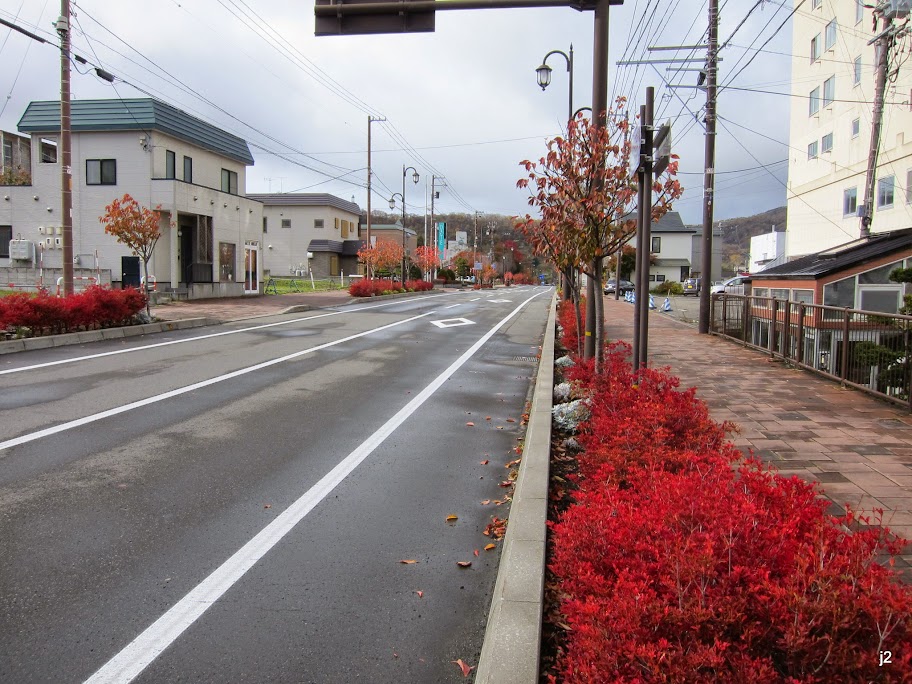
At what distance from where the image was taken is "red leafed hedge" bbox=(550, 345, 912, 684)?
6.94ft

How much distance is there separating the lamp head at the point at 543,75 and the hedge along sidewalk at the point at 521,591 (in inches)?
599

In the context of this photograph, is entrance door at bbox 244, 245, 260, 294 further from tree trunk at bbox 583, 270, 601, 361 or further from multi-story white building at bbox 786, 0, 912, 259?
tree trunk at bbox 583, 270, 601, 361

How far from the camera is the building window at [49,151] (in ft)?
104

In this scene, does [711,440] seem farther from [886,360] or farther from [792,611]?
[886,360]

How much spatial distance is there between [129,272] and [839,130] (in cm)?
3223

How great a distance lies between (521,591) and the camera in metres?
3.33

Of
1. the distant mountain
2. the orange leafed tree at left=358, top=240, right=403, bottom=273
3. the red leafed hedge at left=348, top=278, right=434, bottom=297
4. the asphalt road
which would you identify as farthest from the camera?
the distant mountain

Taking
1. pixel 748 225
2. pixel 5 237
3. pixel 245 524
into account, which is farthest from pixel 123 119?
pixel 748 225

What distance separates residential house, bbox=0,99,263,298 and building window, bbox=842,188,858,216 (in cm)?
2870

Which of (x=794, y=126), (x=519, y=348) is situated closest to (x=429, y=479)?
(x=519, y=348)

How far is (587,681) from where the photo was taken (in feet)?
7.20

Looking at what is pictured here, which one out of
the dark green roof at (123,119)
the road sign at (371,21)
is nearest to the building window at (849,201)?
the road sign at (371,21)

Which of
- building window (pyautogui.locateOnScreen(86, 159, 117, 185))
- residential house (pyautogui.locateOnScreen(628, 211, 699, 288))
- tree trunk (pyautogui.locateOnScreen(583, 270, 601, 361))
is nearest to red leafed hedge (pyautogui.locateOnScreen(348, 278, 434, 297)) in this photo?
building window (pyautogui.locateOnScreen(86, 159, 117, 185))

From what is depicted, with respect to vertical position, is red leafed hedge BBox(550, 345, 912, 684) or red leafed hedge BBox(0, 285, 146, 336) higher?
red leafed hedge BBox(0, 285, 146, 336)
